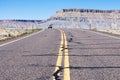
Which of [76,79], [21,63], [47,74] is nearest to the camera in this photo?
[76,79]

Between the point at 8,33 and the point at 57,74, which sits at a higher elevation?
the point at 57,74

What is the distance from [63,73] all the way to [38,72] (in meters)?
0.68

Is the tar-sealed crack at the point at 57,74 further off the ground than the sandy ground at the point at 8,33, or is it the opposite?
the tar-sealed crack at the point at 57,74

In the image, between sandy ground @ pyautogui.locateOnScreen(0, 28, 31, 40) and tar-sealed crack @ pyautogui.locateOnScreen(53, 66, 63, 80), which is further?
sandy ground @ pyautogui.locateOnScreen(0, 28, 31, 40)

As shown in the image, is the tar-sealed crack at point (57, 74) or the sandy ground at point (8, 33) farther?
the sandy ground at point (8, 33)

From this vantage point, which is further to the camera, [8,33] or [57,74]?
[8,33]

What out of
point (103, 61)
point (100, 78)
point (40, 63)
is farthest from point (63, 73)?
point (103, 61)

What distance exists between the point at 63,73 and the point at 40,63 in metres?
2.01

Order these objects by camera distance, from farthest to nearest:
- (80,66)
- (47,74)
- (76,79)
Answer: (80,66) → (47,74) → (76,79)

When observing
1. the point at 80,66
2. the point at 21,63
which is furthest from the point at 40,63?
the point at 80,66

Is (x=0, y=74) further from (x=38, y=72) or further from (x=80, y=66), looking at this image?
(x=80, y=66)

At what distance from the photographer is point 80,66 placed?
32.2 ft

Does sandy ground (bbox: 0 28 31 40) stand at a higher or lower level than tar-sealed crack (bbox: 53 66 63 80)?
lower

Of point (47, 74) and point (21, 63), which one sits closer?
point (47, 74)
